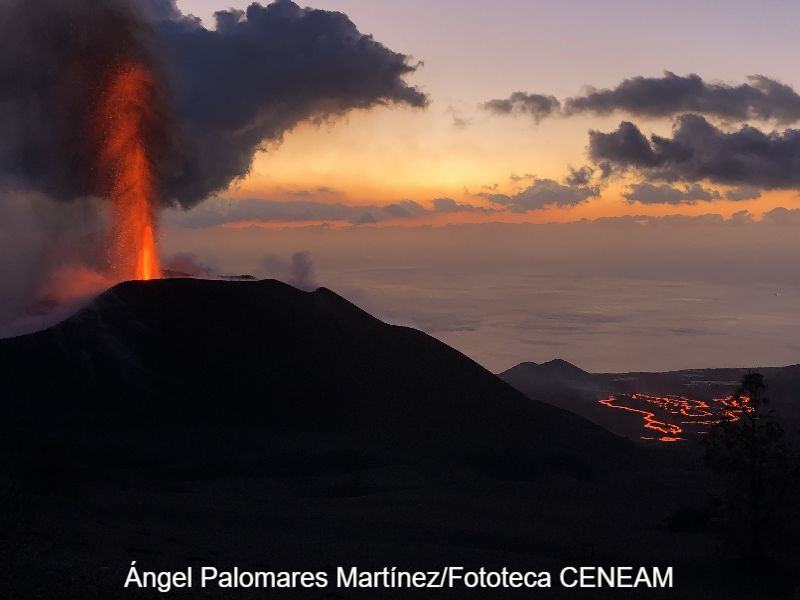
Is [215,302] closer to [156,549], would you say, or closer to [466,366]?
[466,366]

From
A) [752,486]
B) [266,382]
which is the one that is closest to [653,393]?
[266,382]

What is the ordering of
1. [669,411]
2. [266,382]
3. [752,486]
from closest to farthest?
[752,486]
[266,382]
[669,411]

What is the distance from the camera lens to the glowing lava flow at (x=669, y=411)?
310 ft

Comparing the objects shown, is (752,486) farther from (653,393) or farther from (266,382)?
(653,393)

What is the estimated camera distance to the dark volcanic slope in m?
57.7

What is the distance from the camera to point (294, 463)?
50.6 meters

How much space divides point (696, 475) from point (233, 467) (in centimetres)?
3225

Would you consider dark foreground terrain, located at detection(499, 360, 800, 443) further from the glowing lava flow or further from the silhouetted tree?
the silhouetted tree

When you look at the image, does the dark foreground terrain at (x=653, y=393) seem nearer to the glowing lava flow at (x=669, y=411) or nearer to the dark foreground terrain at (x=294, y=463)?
the glowing lava flow at (x=669, y=411)

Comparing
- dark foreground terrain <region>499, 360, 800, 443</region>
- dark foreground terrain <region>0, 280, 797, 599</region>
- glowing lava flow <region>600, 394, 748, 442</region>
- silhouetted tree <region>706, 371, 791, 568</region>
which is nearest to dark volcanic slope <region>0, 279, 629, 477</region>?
dark foreground terrain <region>0, 280, 797, 599</region>

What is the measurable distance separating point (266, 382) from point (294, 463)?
1581cm

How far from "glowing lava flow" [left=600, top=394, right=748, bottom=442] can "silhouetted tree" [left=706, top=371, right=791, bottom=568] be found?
5961 centimetres

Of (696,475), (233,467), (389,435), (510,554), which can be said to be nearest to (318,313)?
(389,435)

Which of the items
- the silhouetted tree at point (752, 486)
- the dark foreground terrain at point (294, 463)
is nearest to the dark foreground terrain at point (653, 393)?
the dark foreground terrain at point (294, 463)
